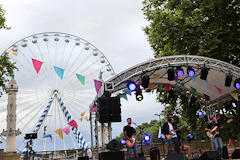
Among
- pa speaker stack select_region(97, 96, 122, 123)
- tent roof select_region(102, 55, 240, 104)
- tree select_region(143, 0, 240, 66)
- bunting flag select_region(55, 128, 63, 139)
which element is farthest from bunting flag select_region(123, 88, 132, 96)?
bunting flag select_region(55, 128, 63, 139)

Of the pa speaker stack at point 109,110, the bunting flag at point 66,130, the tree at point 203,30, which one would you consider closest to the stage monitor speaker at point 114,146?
the pa speaker stack at point 109,110

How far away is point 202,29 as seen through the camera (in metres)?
11.5

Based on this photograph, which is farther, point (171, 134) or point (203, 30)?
point (203, 30)

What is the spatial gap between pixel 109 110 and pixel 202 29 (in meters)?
6.82

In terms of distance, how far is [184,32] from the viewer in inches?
456

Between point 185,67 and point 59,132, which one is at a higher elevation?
point 185,67

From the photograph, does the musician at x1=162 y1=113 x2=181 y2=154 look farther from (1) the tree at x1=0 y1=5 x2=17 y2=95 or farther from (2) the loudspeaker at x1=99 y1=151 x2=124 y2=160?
(1) the tree at x1=0 y1=5 x2=17 y2=95

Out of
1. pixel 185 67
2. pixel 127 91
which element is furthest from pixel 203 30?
pixel 127 91

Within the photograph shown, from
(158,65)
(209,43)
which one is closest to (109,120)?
(158,65)

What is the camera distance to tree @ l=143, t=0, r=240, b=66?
10992 mm

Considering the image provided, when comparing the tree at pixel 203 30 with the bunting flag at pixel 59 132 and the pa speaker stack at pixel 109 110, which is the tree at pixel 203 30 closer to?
the pa speaker stack at pixel 109 110

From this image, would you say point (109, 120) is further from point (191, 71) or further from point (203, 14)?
point (203, 14)

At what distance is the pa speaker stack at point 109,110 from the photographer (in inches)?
284

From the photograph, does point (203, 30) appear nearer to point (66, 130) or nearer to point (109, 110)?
point (109, 110)
